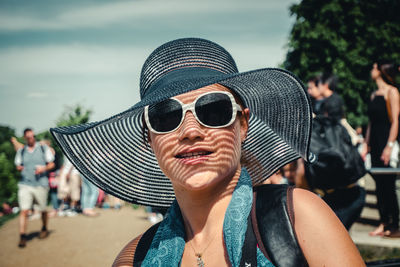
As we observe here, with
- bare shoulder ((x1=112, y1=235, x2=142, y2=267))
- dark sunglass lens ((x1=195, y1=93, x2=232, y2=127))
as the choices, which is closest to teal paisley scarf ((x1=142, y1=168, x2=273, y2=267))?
bare shoulder ((x1=112, y1=235, x2=142, y2=267))

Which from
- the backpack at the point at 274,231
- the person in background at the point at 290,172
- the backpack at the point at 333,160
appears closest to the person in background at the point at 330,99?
the backpack at the point at 333,160

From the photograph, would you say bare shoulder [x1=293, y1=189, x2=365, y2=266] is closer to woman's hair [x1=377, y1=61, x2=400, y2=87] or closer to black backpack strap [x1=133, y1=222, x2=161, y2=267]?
black backpack strap [x1=133, y1=222, x2=161, y2=267]

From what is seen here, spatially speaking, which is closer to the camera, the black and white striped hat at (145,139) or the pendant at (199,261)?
the pendant at (199,261)

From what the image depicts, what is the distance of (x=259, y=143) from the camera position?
212 centimetres

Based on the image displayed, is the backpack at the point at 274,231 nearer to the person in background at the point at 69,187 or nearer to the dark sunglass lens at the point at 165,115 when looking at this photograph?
the dark sunglass lens at the point at 165,115

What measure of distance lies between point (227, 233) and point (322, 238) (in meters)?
0.35

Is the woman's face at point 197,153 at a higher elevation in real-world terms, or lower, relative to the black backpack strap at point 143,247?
higher

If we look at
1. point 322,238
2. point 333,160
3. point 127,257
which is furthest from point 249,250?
point 333,160

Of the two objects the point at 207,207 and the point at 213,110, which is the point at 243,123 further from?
the point at 207,207

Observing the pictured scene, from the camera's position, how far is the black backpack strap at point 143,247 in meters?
1.59

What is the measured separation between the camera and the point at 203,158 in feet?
4.78

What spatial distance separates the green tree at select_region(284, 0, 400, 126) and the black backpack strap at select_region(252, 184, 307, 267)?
24791mm

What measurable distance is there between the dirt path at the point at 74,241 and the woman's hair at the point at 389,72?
5.81 meters

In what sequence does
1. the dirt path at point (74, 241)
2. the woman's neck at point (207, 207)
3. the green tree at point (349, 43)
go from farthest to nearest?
the green tree at point (349, 43)
the dirt path at point (74, 241)
the woman's neck at point (207, 207)
